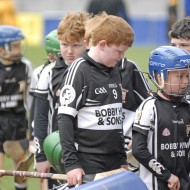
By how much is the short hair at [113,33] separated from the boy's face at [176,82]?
383mm

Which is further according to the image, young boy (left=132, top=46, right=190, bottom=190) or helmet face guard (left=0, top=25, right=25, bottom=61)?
helmet face guard (left=0, top=25, right=25, bottom=61)

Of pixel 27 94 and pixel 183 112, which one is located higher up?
pixel 183 112

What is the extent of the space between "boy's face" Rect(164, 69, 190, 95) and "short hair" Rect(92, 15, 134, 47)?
0.38 m

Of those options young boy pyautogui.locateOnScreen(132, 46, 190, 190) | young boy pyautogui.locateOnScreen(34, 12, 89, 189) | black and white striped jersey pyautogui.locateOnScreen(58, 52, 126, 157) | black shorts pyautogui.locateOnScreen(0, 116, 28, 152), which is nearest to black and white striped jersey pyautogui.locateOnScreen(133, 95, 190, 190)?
young boy pyautogui.locateOnScreen(132, 46, 190, 190)

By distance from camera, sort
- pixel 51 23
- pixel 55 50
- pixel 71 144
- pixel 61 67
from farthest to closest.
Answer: pixel 51 23
pixel 55 50
pixel 61 67
pixel 71 144

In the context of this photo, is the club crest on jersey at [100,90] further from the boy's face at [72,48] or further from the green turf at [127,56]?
the green turf at [127,56]

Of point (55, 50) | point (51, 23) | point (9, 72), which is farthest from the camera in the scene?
point (51, 23)

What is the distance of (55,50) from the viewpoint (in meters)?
8.38

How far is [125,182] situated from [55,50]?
2.83 m

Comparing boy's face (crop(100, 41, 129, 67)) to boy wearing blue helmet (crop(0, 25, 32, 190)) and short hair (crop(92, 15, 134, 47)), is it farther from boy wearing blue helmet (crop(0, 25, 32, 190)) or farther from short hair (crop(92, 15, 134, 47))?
boy wearing blue helmet (crop(0, 25, 32, 190))

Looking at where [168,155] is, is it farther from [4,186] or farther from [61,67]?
[4,186]

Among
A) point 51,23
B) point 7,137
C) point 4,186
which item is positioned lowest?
point 51,23

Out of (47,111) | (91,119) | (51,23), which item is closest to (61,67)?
(47,111)

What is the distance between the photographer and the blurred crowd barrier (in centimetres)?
3406
